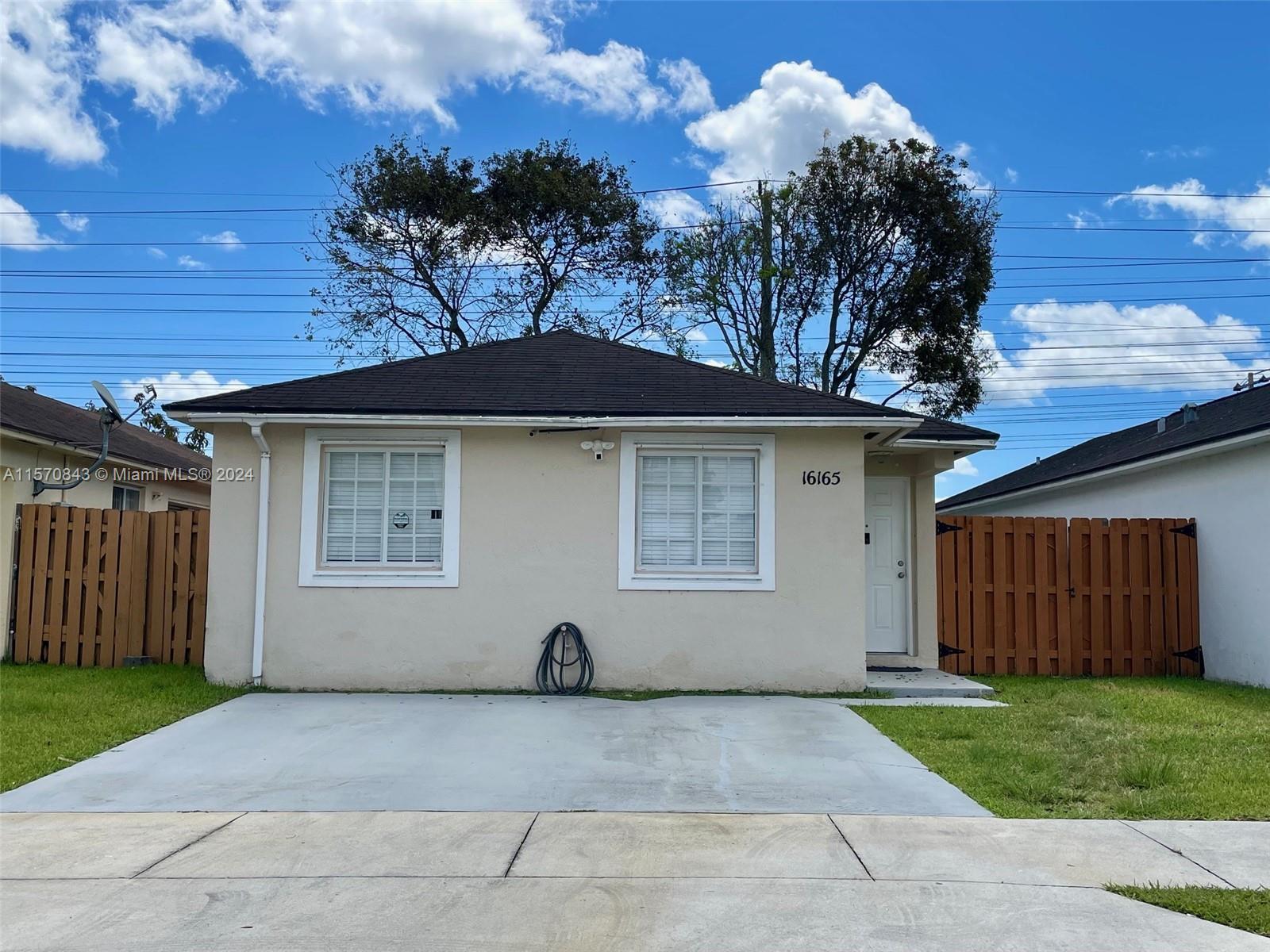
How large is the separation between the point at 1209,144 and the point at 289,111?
1523 cm

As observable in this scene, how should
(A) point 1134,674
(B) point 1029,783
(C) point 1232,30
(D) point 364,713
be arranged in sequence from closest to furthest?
(B) point 1029,783, (D) point 364,713, (A) point 1134,674, (C) point 1232,30

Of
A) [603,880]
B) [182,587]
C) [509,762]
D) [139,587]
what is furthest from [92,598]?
[603,880]

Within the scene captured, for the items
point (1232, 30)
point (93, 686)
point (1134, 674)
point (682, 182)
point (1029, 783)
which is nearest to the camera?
point (1029, 783)

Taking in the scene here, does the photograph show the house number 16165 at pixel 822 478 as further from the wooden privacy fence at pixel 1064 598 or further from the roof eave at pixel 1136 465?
the roof eave at pixel 1136 465

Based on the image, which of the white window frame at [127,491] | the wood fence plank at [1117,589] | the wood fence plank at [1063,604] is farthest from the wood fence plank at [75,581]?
the wood fence plank at [1117,589]

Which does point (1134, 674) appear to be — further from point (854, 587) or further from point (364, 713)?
Result: point (364, 713)

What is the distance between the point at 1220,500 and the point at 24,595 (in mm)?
14664

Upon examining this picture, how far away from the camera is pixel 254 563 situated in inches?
376

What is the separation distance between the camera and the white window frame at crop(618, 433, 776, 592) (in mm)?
9555

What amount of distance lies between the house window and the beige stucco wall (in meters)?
0.14

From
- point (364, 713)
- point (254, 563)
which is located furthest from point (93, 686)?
point (364, 713)

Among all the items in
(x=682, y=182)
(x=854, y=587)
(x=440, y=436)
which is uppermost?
(x=682, y=182)

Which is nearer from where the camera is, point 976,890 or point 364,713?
point 976,890

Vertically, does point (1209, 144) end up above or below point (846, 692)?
above
